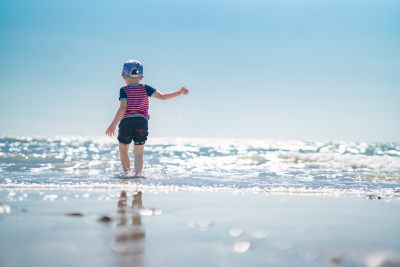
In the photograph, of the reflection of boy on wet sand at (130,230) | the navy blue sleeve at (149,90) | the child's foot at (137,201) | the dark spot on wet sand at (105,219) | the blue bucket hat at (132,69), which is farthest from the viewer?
the navy blue sleeve at (149,90)

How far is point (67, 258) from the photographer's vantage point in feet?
7.35

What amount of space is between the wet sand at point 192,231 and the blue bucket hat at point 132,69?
303 cm

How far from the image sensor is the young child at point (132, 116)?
722cm

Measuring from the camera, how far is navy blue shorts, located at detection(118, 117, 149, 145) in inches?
285

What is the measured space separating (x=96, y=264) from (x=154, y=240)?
574mm

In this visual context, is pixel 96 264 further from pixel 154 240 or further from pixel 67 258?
pixel 154 240

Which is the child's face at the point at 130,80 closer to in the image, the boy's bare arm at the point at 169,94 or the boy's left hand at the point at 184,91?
the boy's bare arm at the point at 169,94

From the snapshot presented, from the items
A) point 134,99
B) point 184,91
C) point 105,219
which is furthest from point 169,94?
point 105,219

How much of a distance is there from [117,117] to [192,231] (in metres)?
4.48

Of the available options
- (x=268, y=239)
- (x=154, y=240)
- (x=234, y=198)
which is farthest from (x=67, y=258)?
(x=234, y=198)

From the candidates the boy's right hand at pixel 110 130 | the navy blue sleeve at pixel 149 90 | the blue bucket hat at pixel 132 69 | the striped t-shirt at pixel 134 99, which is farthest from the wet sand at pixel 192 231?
the navy blue sleeve at pixel 149 90

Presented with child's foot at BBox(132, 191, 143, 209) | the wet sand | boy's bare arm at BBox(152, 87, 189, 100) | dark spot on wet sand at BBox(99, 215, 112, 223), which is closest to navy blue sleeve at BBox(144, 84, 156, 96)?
boy's bare arm at BBox(152, 87, 189, 100)

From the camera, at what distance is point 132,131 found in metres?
7.23

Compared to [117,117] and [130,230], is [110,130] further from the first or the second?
[130,230]
